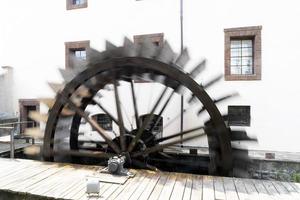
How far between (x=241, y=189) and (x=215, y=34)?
5.91m

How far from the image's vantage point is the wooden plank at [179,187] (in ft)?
10.7

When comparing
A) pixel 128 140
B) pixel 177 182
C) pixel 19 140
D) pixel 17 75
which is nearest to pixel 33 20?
pixel 17 75

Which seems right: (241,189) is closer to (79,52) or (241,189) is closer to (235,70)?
(235,70)

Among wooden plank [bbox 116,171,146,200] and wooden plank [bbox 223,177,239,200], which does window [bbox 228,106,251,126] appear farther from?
wooden plank [bbox 116,171,146,200]

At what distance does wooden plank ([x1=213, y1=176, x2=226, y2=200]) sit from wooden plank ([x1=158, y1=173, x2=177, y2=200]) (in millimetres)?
572

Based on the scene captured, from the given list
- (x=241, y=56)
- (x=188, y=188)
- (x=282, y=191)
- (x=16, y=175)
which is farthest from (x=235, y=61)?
(x=16, y=175)

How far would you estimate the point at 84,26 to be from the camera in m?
9.73

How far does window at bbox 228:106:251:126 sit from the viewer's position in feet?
27.5

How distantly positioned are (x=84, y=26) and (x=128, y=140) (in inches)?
227

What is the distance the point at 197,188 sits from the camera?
3.51 meters

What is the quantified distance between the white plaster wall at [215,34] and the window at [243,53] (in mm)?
158

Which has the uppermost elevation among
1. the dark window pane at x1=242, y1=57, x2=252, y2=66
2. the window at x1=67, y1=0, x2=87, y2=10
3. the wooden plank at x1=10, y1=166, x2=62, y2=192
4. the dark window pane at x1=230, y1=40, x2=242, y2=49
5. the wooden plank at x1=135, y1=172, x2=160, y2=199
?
the window at x1=67, y1=0, x2=87, y2=10

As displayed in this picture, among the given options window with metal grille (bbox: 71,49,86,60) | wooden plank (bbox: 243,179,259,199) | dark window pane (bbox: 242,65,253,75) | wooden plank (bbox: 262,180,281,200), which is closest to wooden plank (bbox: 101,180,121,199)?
wooden plank (bbox: 243,179,259,199)

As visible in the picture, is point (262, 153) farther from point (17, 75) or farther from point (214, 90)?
point (17, 75)
